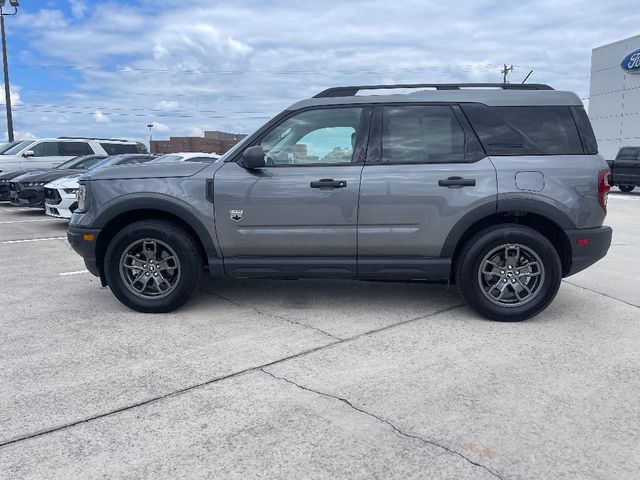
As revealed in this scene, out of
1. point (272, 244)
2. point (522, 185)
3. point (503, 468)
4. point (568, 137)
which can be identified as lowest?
point (503, 468)

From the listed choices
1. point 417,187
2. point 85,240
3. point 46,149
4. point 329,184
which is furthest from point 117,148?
point 417,187

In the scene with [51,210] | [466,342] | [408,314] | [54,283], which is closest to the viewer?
[466,342]

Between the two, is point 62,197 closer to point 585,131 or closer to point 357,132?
point 357,132

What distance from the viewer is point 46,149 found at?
16344mm

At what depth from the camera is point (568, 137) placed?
4.56 m

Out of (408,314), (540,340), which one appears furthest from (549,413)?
(408,314)

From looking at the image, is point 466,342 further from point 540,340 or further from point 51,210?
point 51,210

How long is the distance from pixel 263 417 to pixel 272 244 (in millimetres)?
1924

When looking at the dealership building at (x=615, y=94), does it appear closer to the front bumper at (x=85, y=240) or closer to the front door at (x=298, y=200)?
the front door at (x=298, y=200)

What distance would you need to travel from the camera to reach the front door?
459 cm

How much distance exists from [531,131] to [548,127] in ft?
0.49

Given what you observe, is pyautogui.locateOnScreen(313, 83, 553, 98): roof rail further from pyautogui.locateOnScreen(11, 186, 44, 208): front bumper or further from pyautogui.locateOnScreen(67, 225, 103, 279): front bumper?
pyautogui.locateOnScreen(11, 186, 44, 208): front bumper

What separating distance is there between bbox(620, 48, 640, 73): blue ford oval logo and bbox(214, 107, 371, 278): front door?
96.2 ft

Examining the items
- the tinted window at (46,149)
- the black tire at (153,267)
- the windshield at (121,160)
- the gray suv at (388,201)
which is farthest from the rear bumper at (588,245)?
the tinted window at (46,149)
